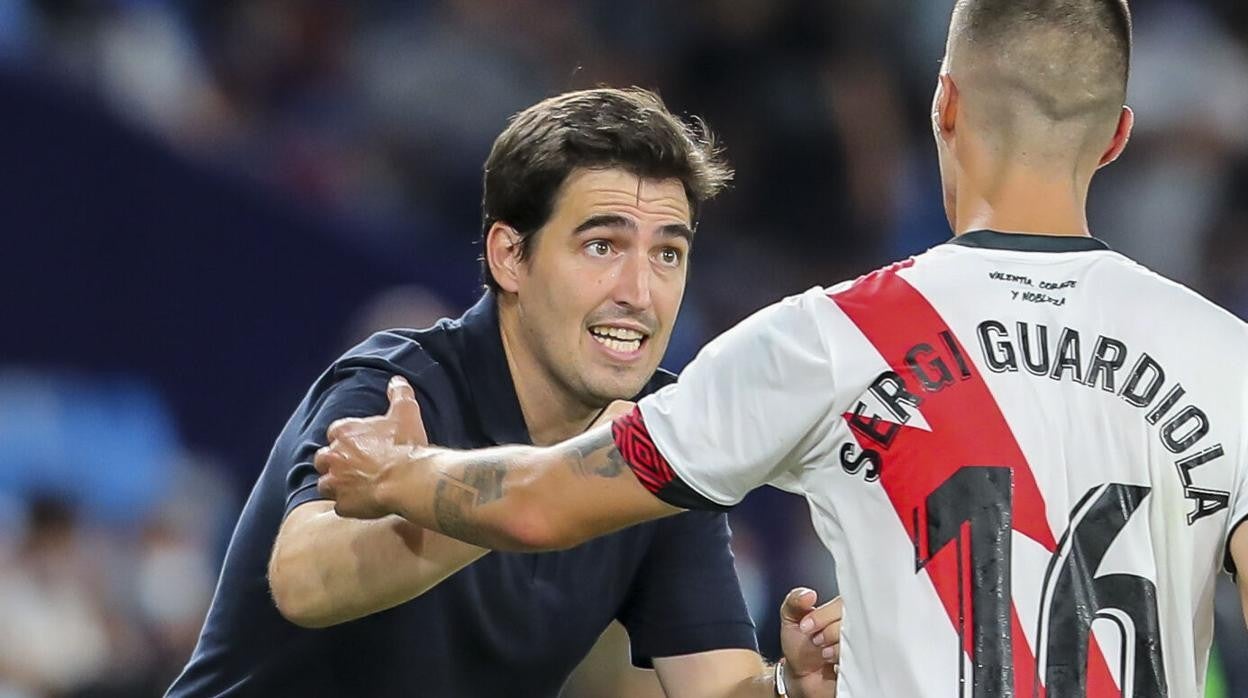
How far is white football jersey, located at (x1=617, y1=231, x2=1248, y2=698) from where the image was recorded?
279 cm

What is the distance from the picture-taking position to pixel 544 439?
4184 millimetres

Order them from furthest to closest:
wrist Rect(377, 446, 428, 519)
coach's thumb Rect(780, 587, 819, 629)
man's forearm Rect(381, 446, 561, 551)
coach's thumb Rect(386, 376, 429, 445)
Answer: coach's thumb Rect(780, 587, 819, 629)
coach's thumb Rect(386, 376, 429, 445)
wrist Rect(377, 446, 428, 519)
man's forearm Rect(381, 446, 561, 551)

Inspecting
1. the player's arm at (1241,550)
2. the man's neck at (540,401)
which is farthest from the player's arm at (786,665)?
the player's arm at (1241,550)

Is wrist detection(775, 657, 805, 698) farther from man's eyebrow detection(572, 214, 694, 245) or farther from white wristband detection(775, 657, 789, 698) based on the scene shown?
man's eyebrow detection(572, 214, 694, 245)

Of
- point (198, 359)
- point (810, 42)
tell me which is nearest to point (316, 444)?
point (198, 359)

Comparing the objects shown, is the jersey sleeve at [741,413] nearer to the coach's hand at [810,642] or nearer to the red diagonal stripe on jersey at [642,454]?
the red diagonal stripe on jersey at [642,454]

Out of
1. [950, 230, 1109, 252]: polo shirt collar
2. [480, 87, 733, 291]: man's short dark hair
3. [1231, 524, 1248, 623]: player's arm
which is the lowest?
[1231, 524, 1248, 623]: player's arm

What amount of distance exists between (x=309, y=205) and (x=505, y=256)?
397 cm

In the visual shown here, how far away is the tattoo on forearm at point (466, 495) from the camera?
3.03m

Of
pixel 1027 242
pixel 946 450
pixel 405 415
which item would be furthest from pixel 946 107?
pixel 405 415

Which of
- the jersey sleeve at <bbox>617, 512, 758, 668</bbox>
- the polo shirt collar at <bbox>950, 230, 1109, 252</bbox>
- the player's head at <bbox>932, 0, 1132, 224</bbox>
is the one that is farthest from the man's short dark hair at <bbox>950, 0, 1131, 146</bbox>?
the jersey sleeve at <bbox>617, 512, 758, 668</bbox>

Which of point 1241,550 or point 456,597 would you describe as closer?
point 1241,550

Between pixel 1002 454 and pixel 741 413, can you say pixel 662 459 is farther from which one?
pixel 1002 454

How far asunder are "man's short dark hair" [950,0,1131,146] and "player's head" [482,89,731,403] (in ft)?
4.24
